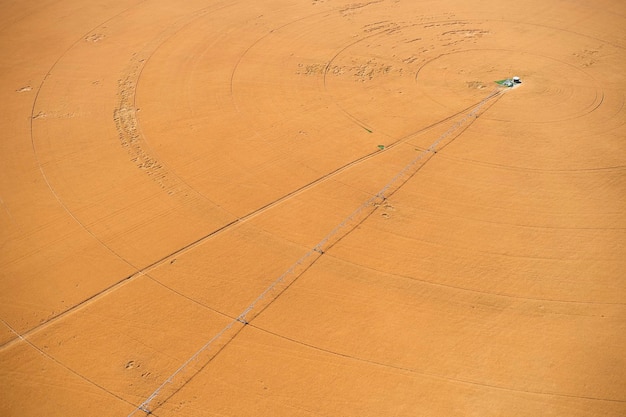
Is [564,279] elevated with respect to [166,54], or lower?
lower

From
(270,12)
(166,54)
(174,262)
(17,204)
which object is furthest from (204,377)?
(270,12)

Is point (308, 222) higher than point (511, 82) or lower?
lower

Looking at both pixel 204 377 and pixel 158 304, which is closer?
pixel 204 377

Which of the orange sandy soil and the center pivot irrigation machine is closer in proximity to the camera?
the orange sandy soil

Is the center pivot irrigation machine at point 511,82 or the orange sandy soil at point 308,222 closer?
the orange sandy soil at point 308,222

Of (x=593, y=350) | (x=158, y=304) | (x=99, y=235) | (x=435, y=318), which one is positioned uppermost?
(x=99, y=235)

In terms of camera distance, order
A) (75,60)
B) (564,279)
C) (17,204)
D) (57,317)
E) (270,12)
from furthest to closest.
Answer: (270,12)
(75,60)
(17,204)
(564,279)
(57,317)

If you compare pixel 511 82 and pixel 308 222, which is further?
pixel 511 82

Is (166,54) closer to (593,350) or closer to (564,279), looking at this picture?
(564,279)
